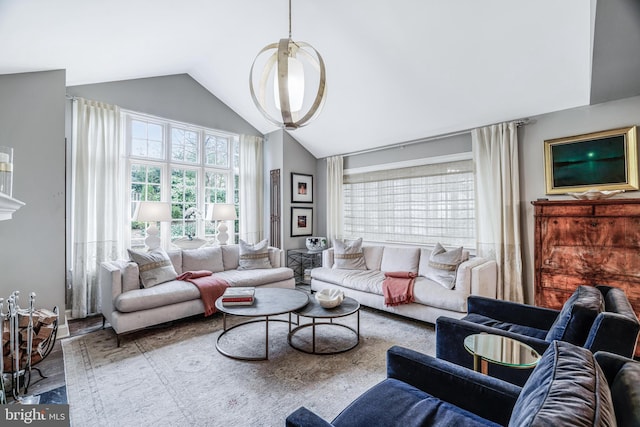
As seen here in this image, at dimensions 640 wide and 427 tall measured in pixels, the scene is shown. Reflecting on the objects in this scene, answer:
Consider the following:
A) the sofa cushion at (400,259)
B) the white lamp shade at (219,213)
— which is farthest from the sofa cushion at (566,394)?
the white lamp shade at (219,213)

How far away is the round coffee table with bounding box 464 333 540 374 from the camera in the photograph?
152 cm

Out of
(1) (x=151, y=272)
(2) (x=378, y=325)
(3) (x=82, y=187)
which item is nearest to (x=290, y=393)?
(2) (x=378, y=325)

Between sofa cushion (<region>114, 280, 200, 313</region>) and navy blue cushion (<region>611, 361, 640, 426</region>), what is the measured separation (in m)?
3.39

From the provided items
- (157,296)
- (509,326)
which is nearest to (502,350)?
(509,326)

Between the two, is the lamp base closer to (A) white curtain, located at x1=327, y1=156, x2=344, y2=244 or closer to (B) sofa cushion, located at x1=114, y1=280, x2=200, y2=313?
(B) sofa cushion, located at x1=114, y1=280, x2=200, y2=313

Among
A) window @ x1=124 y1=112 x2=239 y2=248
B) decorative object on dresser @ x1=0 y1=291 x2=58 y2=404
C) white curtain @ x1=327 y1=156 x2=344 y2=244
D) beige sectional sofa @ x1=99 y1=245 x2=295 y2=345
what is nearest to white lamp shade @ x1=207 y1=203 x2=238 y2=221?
window @ x1=124 y1=112 x2=239 y2=248

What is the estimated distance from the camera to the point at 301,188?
5.61 m

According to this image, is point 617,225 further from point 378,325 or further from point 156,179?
point 156,179

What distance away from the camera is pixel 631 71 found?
246 cm

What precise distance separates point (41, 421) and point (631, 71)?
4.57 meters

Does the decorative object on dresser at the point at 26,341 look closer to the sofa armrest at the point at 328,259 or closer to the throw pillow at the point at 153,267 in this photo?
the throw pillow at the point at 153,267

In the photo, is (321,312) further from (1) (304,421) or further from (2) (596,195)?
(2) (596,195)

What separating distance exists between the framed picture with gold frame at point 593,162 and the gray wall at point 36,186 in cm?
515

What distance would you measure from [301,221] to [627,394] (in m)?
4.95
